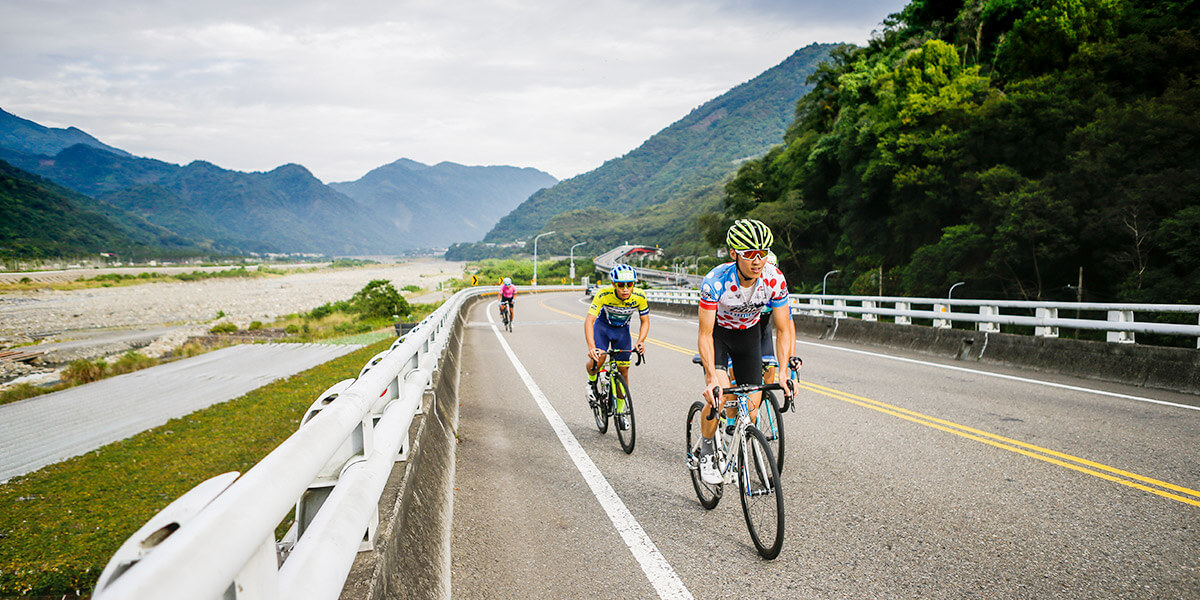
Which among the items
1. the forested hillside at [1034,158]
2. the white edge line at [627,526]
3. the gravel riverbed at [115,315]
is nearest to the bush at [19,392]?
the gravel riverbed at [115,315]

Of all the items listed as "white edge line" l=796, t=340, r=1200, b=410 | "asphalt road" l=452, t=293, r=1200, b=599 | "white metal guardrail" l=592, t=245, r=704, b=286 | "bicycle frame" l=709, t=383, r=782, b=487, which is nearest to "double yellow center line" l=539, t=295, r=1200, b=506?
"asphalt road" l=452, t=293, r=1200, b=599

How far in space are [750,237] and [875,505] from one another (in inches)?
Result: 88.2

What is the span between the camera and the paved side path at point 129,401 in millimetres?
12172

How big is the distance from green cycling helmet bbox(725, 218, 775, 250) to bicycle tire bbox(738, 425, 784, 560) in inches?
49.0

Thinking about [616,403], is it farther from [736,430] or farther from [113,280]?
[113,280]

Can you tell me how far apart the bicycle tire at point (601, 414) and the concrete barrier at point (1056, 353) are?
7.85 meters

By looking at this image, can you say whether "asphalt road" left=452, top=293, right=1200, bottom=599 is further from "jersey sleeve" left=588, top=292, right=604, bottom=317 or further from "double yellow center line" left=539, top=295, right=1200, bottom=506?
"jersey sleeve" left=588, top=292, right=604, bottom=317

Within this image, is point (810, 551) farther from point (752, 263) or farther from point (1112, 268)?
point (1112, 268)

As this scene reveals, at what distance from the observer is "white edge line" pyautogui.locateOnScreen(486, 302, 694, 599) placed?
381cm

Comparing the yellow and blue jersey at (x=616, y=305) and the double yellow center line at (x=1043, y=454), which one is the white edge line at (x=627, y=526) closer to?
the yellow and blue jersey at (x=616, y=305)

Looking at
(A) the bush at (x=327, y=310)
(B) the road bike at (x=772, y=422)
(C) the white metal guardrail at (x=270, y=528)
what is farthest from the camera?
(A) the bush at (x=327, y=310)

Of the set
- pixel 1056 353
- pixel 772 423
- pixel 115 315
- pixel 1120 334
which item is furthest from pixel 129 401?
pixel 115 315

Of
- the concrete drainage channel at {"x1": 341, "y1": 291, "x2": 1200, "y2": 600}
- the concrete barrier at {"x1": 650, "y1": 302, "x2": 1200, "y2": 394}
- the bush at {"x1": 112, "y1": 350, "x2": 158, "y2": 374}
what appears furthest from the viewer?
the bush at {"x1": 112, "y1": 350, "x2": 158, "y2": 374}

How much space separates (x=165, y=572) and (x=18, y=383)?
2931 cm
